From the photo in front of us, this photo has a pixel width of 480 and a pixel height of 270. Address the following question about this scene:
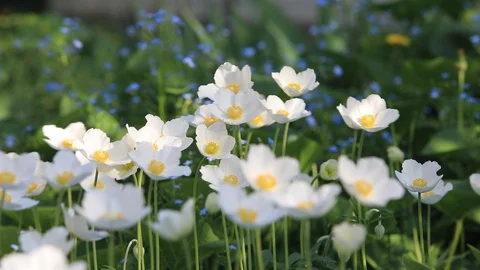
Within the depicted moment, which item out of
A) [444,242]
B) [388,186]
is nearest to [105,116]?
[444,242]

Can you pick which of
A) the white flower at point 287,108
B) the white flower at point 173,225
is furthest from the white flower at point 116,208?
the white flower at point 287,108

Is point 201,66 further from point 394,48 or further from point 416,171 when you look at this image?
point 416,171

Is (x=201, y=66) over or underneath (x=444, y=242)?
over

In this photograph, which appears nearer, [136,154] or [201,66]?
[136,154]

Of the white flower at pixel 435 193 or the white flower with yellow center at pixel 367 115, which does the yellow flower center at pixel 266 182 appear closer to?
the white flower with yellow center at pixel 367 115

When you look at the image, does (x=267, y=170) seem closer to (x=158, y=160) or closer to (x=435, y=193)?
(x=158, y=160)

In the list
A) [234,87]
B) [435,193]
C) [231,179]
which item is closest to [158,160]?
[231,179]
